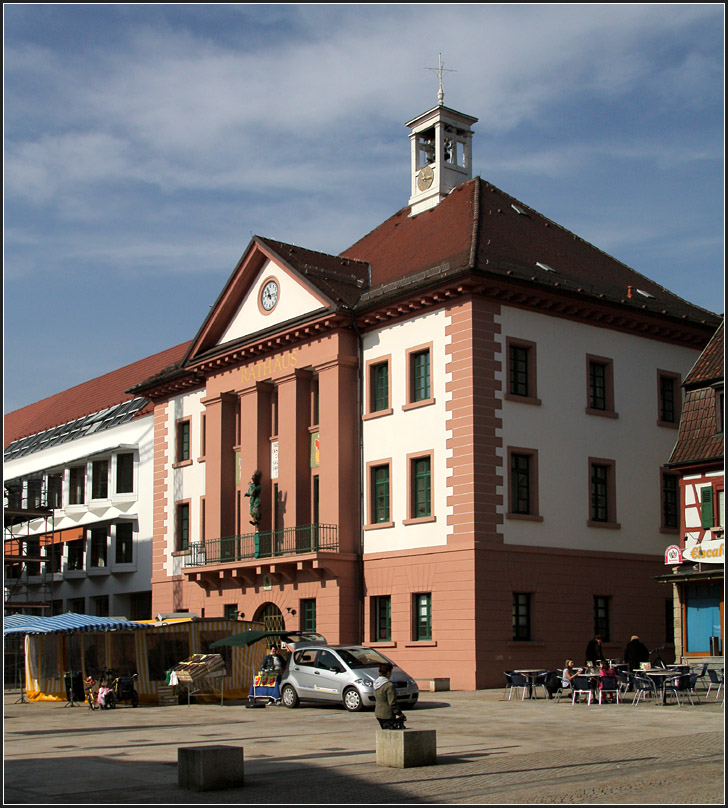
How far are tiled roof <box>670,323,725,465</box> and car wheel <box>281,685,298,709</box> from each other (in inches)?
510

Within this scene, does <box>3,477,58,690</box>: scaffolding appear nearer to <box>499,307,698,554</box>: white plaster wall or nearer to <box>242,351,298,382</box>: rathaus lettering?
<box>242,351,298,382</box>: rathaus lettering

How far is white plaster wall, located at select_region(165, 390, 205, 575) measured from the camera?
1902 inches

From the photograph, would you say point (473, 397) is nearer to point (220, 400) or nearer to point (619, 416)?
point (619, 416)

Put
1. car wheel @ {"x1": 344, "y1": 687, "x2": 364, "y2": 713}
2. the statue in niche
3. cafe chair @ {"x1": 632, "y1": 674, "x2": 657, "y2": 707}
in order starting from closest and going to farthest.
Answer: cafe chair @ {"x1": 632, "y1": 674, "x2": 657, "y2": 707} < car wheel @ {"x1": 344, "y1": 687, "x2": 364, "y2": 713} < the statue in niche

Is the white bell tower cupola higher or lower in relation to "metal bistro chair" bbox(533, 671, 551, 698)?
higher

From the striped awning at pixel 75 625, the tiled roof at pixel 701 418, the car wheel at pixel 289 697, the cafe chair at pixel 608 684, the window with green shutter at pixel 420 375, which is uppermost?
the window with green shutter at pixel 420 375

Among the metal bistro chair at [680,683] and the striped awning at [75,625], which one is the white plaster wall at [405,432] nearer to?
the striped awning at [75,625]

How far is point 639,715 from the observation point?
2462 centimetres

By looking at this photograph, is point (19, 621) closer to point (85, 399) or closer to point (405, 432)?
point (405, 432)

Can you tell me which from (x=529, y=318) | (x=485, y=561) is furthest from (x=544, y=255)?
(x=485, y=561)

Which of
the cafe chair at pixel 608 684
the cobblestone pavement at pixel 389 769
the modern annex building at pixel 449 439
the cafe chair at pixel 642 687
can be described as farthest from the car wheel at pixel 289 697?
the cafe chair at pixel 642 687

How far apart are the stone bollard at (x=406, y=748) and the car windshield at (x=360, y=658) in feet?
38.8

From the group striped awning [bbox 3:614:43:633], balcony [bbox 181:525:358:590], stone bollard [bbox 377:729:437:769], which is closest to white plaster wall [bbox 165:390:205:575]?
balcony [bbox 181:525:358:590]

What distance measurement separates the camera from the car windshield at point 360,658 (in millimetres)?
28641
